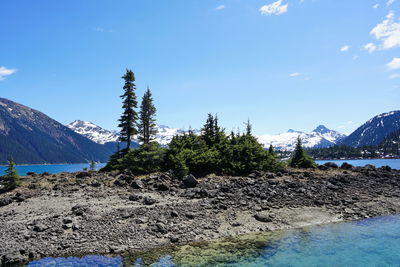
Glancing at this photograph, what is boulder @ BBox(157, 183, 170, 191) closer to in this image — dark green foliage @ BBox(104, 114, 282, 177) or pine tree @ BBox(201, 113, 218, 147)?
dark green foliage @ BBox(104, 114, 282, 177)

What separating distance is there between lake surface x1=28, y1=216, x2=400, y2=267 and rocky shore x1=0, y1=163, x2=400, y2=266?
1.34 m

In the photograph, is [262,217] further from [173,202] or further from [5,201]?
[5,201]

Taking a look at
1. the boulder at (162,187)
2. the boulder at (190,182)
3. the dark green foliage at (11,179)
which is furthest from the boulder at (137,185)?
the dark green foliage at (11,179)

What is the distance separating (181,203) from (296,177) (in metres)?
22.2

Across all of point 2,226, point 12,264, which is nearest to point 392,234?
point 12,264

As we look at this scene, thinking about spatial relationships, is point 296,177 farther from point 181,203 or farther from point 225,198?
point 181,203

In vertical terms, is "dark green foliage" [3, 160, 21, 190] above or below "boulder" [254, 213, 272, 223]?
above

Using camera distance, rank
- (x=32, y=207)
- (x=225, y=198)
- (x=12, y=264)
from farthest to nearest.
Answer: (x=225, y=198) < (x=32, y=207) < (x=12, y=264)

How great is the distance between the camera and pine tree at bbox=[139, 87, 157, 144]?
2159 inches

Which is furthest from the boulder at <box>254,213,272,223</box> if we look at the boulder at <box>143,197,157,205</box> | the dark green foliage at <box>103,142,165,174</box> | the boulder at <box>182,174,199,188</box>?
the dark green foliage at <box>103,142,165,174</box>

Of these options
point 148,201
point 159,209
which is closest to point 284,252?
point 159,209

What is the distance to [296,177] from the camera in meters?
40.7

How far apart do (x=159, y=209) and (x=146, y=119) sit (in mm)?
33237

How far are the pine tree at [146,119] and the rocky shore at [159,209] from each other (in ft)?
53.5
